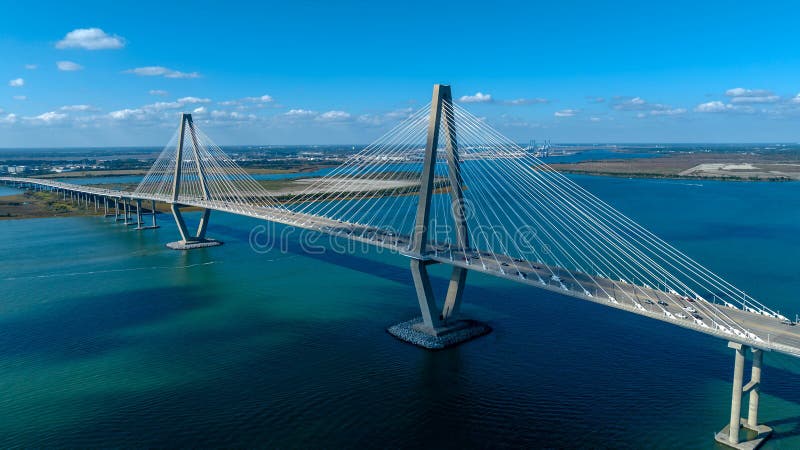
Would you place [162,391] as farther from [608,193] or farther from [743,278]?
[608,193]

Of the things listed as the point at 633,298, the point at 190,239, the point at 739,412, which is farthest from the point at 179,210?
the point at 739,412

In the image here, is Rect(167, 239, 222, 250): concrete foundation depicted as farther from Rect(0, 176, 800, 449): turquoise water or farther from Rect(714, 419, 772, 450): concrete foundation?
Rect(714, 419, 772, 450): concrete foundation

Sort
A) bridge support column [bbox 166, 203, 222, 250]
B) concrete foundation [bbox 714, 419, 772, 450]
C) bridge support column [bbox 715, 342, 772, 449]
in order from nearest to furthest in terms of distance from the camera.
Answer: bridge support column [bbox 715, 342, 772, 449]
concrete foundation [bbox 714, 419, 772, 450]
bridge support column [bbox 166, 203, 222, 250]

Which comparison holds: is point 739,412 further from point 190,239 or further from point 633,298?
point 190,239

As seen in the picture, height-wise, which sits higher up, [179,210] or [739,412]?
[179,210]

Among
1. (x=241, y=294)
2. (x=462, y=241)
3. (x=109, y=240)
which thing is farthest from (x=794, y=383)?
(x=109, y=240)

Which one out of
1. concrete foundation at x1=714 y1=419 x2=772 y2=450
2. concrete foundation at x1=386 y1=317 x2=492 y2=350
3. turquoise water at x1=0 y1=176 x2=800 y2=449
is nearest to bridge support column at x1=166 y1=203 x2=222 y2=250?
turquoise water at x1=0 y1=176 x2=800 y2=449
